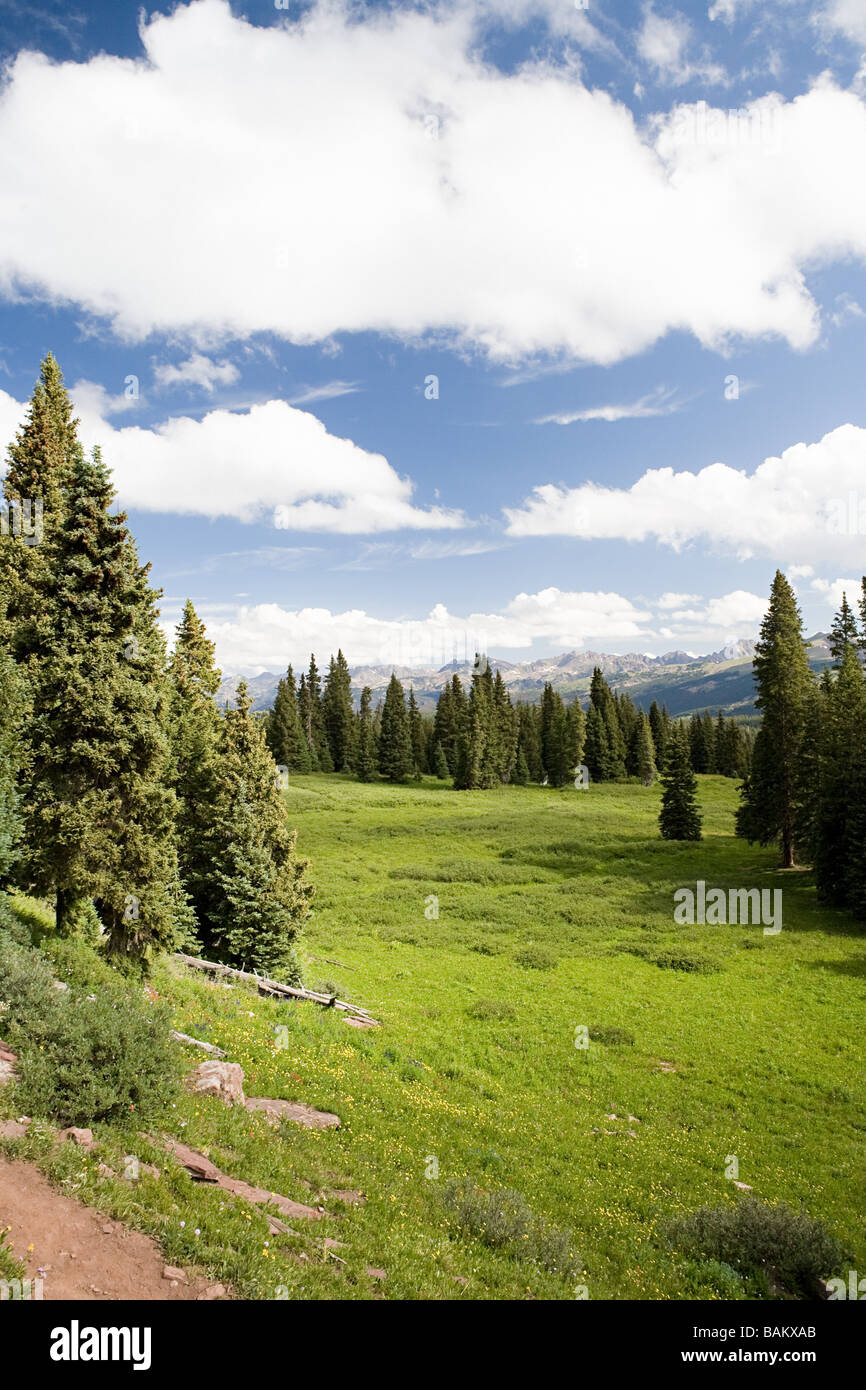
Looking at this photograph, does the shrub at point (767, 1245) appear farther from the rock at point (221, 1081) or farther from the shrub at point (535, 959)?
the shrub at point (535, 959)

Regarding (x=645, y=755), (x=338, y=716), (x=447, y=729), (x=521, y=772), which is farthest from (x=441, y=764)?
(x=645, y=755)

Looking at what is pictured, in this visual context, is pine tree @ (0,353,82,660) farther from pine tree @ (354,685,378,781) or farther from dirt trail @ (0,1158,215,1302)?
pine tree @ (354,685,378,781)

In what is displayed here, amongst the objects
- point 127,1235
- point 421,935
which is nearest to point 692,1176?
point 127,1235

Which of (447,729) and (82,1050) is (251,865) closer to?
(82,1050)

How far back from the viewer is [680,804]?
56.8m

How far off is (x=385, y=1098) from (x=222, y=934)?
10.8 m

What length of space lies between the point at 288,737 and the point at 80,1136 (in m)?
94.5

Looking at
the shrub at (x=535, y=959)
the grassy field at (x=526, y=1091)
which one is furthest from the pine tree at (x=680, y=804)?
the shrub at (x=535, y=959)

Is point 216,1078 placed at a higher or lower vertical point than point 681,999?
higher

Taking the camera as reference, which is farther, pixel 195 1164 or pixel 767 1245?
pixel 767 1245

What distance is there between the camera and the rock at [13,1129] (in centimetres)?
816

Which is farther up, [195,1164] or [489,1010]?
[195,1164]
